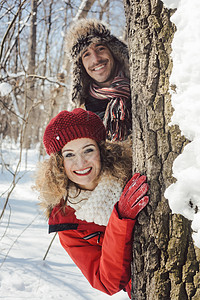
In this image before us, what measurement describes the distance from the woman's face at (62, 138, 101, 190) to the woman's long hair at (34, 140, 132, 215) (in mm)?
42

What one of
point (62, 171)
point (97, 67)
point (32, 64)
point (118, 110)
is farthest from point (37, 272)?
point (32, 64)

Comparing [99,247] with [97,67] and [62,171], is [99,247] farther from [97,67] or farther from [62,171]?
[97,67]

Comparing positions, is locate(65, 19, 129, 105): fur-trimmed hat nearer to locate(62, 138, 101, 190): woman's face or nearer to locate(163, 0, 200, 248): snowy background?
locate(62, 138, 101, 190): woman's face

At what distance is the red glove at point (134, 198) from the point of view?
858mm

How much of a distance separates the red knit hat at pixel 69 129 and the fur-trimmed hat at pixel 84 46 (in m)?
0.88

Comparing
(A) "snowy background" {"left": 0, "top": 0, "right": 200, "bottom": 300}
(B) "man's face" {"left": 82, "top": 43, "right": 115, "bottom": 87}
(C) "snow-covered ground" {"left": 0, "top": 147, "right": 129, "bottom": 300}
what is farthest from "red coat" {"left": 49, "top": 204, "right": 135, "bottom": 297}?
(B) "man's face" {"left": 82, "top": 43, "right": 115, "bottom": 87}

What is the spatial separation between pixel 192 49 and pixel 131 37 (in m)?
0.38

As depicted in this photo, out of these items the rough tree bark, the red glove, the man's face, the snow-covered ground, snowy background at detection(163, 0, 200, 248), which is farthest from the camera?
the man's face

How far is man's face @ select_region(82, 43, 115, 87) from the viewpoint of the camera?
207 centimetres

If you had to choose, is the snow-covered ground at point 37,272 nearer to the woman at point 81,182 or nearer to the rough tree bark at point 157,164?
the woman at point 81,182

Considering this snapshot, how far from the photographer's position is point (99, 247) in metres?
1.29

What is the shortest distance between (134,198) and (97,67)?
150 centimetres

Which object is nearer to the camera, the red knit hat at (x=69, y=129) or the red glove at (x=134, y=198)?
the red glove at (x=134, y=198)

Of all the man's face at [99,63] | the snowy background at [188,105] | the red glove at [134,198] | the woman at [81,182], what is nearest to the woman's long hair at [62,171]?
the woman at [81,182]
